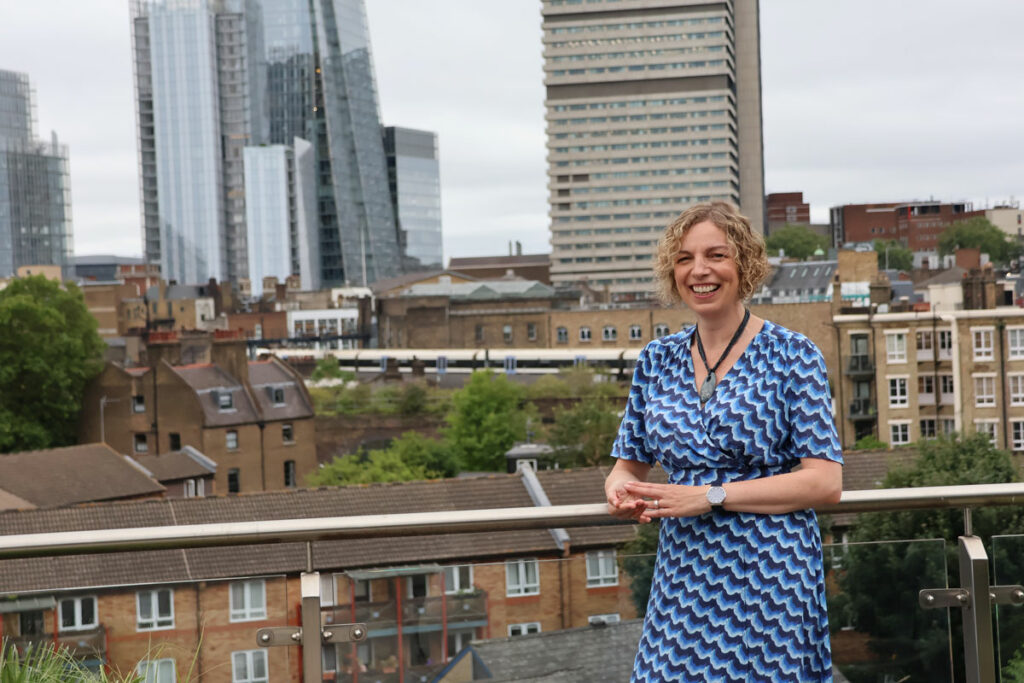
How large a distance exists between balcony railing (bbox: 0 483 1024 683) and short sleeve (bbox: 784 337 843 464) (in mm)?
589

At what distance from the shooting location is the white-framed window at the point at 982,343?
44.1 meters

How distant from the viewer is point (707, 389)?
2.87m

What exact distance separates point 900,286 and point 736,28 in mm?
89759

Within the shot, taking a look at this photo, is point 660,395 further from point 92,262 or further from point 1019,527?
point 92,262

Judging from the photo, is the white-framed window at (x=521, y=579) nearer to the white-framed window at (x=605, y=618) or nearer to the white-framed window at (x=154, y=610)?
the white-framed window at (x=605, y=618)

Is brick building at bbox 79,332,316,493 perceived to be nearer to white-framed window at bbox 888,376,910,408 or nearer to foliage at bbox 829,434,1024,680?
white-framed window at bbox 888,376,910,408

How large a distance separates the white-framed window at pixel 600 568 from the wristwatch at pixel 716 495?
705 mm

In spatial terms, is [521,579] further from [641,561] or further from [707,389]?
[707,389]

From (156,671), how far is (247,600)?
0.32m

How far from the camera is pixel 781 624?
2.78 metres

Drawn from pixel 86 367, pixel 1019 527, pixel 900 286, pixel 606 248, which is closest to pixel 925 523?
pixel 1019 527

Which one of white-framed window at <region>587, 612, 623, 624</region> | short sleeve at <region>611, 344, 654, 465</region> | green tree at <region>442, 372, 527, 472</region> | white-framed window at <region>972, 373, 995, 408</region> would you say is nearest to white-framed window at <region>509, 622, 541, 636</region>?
white-framed window at <region>587, 612, 623, 624</region>

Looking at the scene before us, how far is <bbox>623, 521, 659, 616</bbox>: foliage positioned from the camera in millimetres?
3291

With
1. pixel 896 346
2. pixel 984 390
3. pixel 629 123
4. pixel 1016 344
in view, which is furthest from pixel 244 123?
pixel 1016 344
